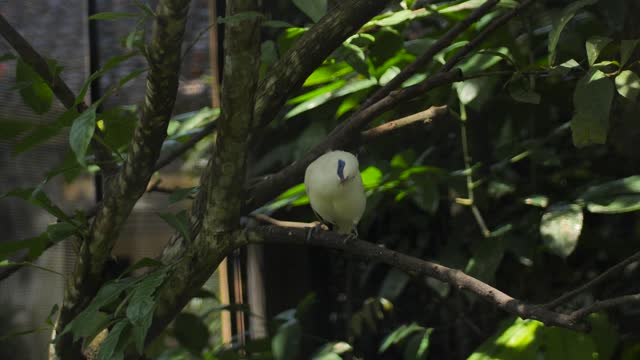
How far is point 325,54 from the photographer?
0.83 metres

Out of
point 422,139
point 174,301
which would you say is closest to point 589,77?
point 174,301

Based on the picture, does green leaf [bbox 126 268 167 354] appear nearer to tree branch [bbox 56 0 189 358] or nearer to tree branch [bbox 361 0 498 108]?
tree branch [bbox 56 0 189 358]

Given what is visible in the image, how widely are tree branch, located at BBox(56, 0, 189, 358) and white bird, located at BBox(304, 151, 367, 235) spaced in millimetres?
187

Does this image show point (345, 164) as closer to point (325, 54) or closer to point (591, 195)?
point (325, 54)

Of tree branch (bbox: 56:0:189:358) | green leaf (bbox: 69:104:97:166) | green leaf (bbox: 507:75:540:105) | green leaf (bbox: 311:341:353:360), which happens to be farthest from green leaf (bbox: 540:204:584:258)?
green leaf (bbox: 69:104:97:166)

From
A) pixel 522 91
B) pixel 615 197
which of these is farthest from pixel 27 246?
pixel 615 197

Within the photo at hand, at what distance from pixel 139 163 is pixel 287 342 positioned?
1.43 ft

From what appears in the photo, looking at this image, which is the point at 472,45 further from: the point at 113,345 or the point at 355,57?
the point at 113,345

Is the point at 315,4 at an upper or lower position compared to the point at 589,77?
upper

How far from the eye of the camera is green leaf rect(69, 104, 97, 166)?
649 millimetres

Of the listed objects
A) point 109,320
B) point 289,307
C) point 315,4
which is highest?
point 315,4

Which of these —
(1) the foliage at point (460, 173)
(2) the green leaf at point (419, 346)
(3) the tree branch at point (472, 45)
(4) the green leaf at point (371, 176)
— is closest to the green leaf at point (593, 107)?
(1) the foliage at point (460, 173)

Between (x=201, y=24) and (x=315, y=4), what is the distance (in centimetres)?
72

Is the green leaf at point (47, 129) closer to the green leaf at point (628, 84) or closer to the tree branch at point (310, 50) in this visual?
the tree branch at point (310, 50)
